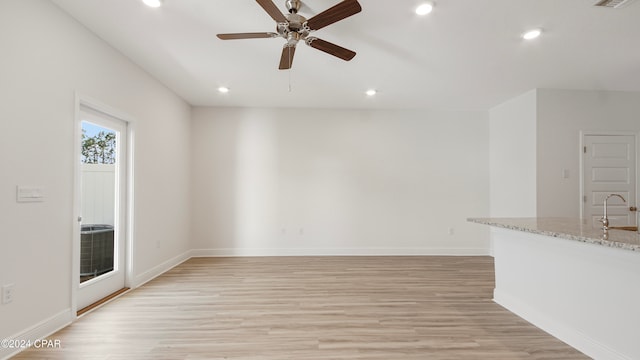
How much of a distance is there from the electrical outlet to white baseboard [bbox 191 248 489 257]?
3106 millimetres

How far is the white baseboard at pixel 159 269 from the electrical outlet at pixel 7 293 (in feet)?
4.91

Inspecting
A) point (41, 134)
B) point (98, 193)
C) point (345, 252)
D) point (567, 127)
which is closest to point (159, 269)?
point (98, 193)

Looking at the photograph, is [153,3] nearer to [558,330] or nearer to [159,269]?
[159,269]

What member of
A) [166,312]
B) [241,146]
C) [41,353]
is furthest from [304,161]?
[41,353]

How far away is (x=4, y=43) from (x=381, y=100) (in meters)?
4.32

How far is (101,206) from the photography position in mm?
3055

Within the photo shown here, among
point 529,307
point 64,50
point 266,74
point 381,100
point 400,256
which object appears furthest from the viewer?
point 400,256

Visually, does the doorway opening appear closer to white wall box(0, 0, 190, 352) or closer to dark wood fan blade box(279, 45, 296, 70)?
white wall box(0, 0, 190, 352)

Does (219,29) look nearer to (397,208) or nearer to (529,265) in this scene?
(529,265)

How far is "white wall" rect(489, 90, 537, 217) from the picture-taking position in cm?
422

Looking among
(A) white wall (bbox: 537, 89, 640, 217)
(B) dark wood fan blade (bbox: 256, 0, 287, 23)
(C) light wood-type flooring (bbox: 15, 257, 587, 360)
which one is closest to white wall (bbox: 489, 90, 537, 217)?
(A) white wall (bbox: 537, 89, 640, 217)

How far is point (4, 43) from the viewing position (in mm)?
1925

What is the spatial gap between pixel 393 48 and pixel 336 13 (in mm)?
1244

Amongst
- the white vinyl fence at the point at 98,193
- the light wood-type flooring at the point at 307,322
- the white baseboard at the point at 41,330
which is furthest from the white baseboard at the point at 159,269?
the white baseboard at the point at 41,330
